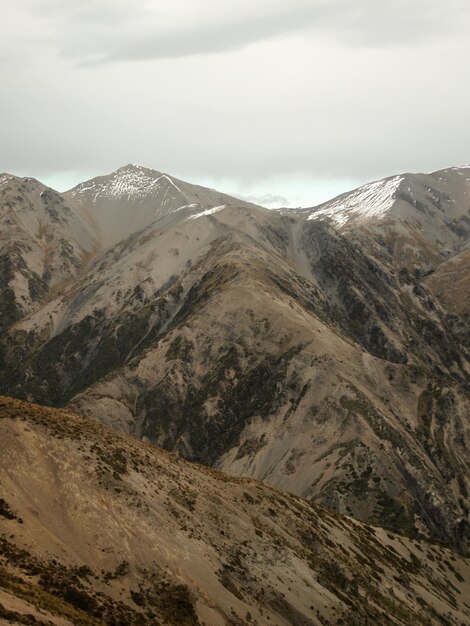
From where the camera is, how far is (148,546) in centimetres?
6316

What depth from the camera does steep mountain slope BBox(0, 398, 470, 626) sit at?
2128 inches

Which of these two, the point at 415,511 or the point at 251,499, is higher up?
the point at 251,499

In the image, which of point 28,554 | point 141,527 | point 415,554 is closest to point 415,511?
point 415,554

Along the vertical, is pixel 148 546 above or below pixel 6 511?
below

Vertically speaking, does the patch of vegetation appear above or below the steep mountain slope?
above

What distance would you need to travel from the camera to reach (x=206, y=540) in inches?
2798

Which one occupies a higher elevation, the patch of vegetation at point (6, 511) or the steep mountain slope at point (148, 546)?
the patch of vegetation at point (6, 511)

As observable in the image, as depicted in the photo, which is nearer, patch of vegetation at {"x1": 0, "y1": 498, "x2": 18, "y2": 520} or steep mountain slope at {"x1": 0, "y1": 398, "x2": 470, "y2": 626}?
steep mountain slope at {"x1": 0, "y1": 398, "x2": 470, "y2": 626}

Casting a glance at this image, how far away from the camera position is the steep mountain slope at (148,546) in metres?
54.1

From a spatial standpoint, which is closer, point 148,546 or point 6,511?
point 6,511

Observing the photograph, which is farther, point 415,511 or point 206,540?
point 415,511

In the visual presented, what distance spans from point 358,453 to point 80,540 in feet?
427

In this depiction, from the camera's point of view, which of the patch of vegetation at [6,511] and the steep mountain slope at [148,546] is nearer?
the steep mountain slope at [148,546]

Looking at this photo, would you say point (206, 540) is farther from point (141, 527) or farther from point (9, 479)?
point (9, 479)
